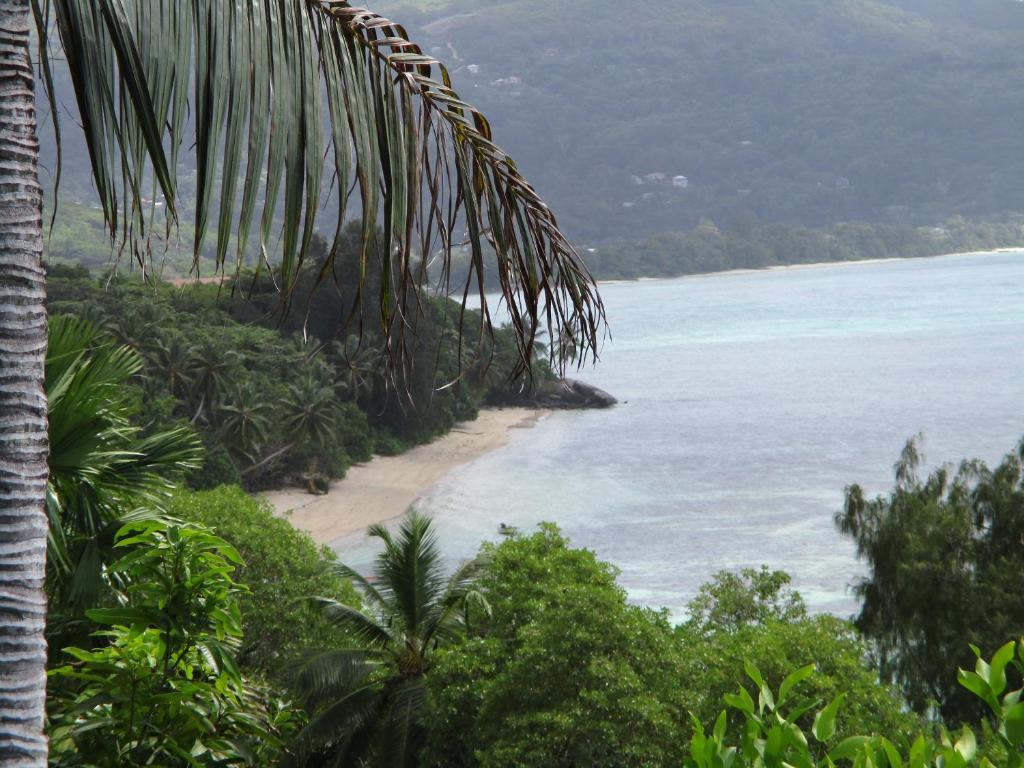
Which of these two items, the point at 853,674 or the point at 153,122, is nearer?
the point at 153,122

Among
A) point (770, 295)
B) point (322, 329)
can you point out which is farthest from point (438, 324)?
point (770, 295)

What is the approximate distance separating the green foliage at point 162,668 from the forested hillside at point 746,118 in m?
157

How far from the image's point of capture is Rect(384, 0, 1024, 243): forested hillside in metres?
167

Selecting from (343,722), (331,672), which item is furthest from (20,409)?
(331,672)

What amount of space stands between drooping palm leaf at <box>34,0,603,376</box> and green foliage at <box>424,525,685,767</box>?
9740mm

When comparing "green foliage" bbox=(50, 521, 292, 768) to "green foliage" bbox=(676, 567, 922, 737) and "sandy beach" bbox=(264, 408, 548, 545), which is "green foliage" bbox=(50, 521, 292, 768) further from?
"sandy beach" bbox=(264, 408, 548, 545)

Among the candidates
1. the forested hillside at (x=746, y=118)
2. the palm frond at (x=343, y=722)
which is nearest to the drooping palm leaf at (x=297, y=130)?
the palm frond at (x=343, y=722)

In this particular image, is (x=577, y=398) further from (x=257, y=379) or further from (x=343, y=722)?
(x=343, y=722)

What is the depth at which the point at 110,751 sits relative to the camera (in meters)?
4.75

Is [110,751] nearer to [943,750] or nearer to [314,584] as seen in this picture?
[943,750]

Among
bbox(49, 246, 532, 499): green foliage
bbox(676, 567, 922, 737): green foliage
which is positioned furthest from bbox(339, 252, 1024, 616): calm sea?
bbox(676, 567, 922, 737): green foliage

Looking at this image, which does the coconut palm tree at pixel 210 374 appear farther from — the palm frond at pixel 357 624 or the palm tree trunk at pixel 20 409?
the palm tree trunk at pixel 20 409

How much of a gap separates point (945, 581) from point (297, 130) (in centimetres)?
2096

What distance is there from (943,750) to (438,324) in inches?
2106
